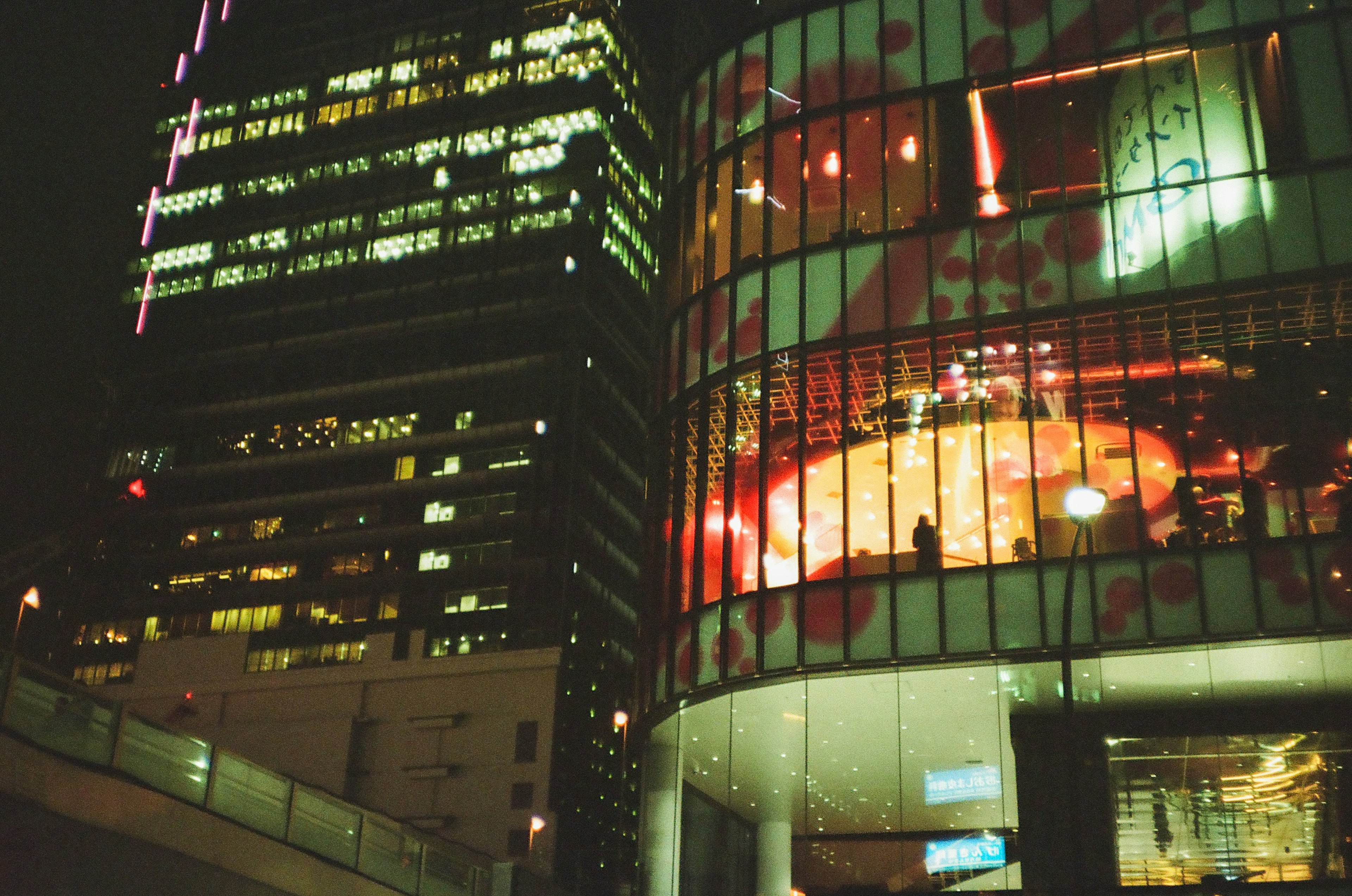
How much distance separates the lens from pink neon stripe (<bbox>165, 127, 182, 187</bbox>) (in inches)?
5285

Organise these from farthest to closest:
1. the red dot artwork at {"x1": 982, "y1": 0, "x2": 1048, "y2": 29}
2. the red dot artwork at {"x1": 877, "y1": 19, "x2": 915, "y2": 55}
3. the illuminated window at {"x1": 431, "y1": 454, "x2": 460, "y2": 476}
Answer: the illuminated window at {"x1": 431, "y1": 454, "x2": 460, "y2": 476}
the red dot artwork at {"x1": 877, "y1": 19, "x2": 915, "y2": 55}
the red dot artwork at {"x1": 982, "y1": 0, "x2": 1048, "y2": 29}

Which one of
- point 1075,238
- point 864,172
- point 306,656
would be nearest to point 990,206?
point 1075,238

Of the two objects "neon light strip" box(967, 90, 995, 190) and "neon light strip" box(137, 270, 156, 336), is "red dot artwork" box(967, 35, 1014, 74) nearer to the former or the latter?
"neon light strip" box(967, 90, 995, 190)

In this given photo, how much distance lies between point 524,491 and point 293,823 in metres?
75.9

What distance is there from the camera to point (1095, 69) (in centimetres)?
2661

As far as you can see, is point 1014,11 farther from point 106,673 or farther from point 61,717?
point 106,673

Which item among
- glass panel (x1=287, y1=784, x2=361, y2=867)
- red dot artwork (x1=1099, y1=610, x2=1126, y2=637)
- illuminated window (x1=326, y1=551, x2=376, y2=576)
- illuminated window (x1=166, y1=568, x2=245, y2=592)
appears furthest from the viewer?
illuminated window (x1=166, y1=568, x2=245, y2=592)

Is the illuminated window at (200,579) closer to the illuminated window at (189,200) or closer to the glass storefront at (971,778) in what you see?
the illuminated window at (189,200)

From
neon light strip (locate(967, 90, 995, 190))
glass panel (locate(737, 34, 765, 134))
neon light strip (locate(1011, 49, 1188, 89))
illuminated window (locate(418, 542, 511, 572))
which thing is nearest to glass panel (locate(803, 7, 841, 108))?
glass panel (locate(737, 34, 765, 134))

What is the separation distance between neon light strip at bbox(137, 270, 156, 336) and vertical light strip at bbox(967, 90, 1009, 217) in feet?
387

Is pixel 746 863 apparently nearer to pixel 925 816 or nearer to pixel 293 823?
pixel 925 816

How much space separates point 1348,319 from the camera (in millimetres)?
23266

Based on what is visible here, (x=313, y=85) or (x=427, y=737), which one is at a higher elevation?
(x=313, y=85)

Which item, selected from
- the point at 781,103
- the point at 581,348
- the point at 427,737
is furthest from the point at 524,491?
the point at 781,103
